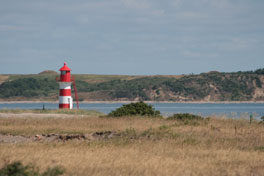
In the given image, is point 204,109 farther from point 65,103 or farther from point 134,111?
point 134,111

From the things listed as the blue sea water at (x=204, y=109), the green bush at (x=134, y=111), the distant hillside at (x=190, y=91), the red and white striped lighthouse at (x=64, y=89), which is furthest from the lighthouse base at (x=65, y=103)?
the distant hillside at (x=190, y=91)

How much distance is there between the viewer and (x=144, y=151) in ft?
50.9

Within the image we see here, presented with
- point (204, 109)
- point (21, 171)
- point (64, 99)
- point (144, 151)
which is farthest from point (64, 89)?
point (204, 109)

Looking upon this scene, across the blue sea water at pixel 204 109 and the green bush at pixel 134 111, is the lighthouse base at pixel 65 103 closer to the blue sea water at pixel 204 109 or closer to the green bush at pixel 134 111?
the blue sea water at pixel 204 109

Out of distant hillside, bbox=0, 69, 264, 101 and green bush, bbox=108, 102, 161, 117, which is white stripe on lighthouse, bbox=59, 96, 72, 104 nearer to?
green bush, bbox=108, 102, 161, 117

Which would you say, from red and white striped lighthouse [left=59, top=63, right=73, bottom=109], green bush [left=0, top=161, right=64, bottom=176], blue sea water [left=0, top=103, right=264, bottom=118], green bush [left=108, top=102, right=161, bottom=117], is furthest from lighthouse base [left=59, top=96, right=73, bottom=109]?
green bush [left=0, top=161, right=64, bottom=176]

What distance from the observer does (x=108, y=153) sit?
48.8 feet

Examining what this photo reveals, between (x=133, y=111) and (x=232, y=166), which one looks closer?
(x=232, y=166)

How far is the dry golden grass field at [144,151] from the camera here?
12469mm

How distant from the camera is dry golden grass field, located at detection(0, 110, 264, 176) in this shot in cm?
1247

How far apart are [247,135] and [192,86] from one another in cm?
11309

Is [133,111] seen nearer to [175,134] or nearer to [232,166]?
[175,134]

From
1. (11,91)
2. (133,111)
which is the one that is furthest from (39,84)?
(133,111)

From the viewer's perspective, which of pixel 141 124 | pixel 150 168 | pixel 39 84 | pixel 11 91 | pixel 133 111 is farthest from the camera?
pixel 39 84
